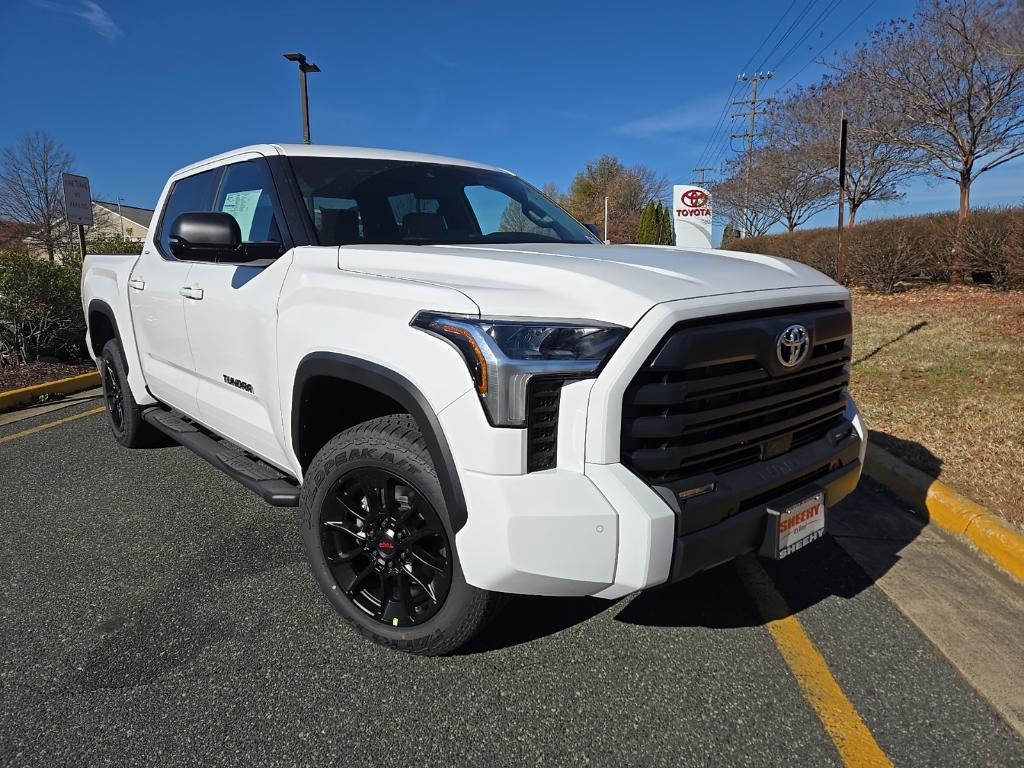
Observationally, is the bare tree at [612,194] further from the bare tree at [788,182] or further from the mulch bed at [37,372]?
the mulch bed at [37,372]

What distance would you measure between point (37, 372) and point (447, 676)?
25.0ft

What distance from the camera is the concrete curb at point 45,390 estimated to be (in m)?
6.58

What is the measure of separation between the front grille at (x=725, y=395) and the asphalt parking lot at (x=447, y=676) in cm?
80

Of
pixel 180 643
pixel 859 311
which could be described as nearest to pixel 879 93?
pixel 859 311

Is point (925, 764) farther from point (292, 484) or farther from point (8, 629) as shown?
point (8, 629)

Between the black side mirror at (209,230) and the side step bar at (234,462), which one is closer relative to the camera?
the black side mirror at (209,230)

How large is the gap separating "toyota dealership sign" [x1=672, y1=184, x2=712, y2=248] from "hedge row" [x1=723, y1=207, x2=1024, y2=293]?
Result: 12.7 feet

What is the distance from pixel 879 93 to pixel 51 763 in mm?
21181

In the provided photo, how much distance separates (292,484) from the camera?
2951 millimetres

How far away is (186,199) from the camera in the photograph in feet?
13.4

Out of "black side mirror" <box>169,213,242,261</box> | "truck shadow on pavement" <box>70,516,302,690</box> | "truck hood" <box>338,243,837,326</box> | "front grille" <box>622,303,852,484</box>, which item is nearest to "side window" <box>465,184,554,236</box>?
"truck hood" <box>338,243,837,326</box>

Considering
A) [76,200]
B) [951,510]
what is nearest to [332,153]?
[951,510]

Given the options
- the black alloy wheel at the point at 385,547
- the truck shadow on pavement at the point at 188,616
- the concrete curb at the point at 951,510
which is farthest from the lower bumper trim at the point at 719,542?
the truck shadow on pavement at the point at 188,616

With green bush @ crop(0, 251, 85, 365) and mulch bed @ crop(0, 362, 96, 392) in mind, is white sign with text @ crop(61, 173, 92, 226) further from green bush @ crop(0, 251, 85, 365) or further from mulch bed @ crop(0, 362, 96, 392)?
mulch bed @ crop(0, 362, 96, 392)
